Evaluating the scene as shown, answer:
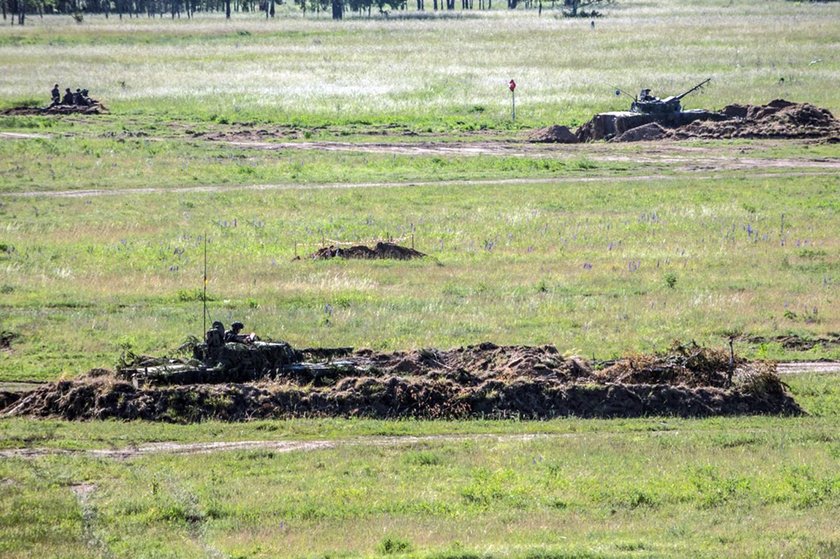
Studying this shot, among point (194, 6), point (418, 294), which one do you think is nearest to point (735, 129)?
point (418, 294)

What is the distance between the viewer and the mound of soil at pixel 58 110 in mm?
59688

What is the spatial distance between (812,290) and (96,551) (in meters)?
18.0

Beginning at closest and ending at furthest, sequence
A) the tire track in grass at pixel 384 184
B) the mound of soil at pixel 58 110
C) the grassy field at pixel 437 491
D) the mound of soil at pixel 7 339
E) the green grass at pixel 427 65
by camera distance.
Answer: the grassy field at pixel 437 491 → the mound of soil at pixel 7 339 → the tire track in grass at pixel 384 184 → the mound of soil at pixel 58 110 → the green grass at pixel 427 65

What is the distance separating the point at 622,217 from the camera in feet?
115

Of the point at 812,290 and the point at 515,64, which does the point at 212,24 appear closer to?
the point at 515,64

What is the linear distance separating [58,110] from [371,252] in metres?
34.7

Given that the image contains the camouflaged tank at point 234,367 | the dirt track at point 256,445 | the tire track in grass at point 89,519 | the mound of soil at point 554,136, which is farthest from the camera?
the mound of soil at point 554,136

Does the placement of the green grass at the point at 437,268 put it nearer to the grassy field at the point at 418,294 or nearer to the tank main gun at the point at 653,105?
the grassy field at the point at 418,294

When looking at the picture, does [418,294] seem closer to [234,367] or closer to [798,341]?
[234,367]

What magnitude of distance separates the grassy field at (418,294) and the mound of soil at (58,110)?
6.65 feet

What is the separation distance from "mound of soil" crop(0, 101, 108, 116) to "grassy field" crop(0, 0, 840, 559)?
2.03 m

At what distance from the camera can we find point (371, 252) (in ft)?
99.0

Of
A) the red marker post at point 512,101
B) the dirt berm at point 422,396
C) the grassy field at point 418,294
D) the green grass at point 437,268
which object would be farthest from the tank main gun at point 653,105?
the dirt berm at point 422,396

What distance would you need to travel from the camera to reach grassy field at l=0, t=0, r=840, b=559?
1465 centimetres
